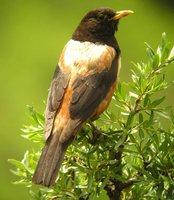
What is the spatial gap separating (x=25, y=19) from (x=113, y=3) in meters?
1.08

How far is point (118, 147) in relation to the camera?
267cm

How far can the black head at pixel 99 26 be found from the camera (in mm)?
4016

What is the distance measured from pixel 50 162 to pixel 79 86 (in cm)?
69

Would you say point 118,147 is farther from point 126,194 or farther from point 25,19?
point 25,19

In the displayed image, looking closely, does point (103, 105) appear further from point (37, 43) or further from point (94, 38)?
point (37, 43)

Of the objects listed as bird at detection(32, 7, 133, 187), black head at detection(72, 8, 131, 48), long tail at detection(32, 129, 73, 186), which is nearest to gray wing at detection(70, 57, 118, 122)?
bird at detection(32, 7, 133, 187)

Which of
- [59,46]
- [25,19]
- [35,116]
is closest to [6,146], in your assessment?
[59,46]

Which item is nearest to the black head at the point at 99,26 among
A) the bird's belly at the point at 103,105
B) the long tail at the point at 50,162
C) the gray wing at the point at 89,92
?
the gray wing at the point at 89,92

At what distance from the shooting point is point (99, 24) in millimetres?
4051

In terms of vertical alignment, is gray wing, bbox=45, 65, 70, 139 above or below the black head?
below

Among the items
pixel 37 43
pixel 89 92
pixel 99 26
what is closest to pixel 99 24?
pixel 99 26

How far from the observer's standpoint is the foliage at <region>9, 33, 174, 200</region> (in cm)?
258

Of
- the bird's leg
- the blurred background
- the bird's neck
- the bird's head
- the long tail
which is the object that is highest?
the bird's head

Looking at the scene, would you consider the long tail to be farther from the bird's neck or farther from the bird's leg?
Result: the bird's neck
